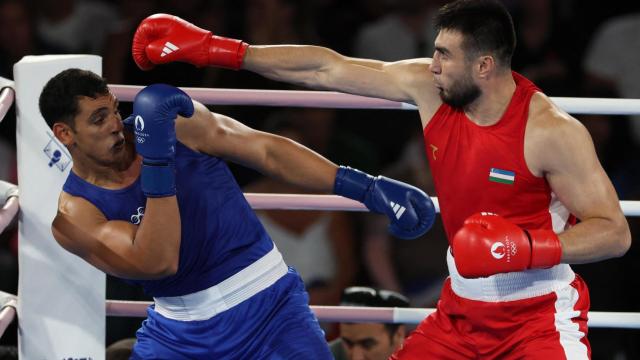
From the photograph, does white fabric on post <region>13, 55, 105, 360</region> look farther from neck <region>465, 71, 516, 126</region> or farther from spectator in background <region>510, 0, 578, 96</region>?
spectator in background <region>510, 0, 578, 96</region>

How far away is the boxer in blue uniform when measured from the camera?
2.91 metres

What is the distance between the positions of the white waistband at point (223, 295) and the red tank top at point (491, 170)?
1.78 ft

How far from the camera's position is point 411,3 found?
5.14 meters

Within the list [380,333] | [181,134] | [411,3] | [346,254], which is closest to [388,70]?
[181,134]

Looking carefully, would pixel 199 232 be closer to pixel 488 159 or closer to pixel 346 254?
pixel 488 159

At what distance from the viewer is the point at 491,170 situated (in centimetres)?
288

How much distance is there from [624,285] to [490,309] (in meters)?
1.62

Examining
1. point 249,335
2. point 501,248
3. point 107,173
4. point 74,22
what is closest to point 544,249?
point 501,248

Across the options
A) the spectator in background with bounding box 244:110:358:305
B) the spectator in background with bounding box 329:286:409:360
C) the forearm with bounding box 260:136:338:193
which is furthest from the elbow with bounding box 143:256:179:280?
the spectator in background with bounding box 244:110:358:305

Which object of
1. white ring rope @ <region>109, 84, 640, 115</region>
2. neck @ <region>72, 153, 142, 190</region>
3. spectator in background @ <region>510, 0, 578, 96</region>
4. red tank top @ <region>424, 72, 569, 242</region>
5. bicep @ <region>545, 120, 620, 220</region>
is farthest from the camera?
spectator in background @ <region>510, 0, 578, 96</region>

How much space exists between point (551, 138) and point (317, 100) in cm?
79

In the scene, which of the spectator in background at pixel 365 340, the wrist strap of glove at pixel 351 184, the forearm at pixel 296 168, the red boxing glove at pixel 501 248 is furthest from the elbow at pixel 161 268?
the spectator in background at pixel 365 340

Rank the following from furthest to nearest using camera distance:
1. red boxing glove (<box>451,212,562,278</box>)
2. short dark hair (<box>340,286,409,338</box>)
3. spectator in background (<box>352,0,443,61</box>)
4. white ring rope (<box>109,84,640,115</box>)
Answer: spectator in background (<box>352,0,443,61</box>)
short dark hair (<box>340,286,409,338</box>)
white ring rope (<box>109,84,640,115</box>)
red boxing glove (<box>451,212,562,278</box>)

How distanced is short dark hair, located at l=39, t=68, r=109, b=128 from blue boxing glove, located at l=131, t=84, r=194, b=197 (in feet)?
0.82
